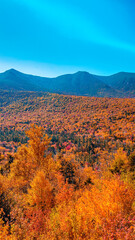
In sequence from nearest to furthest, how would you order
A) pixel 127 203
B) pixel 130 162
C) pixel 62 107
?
pixel 127 203, pixel 130 162, pixel 62 107

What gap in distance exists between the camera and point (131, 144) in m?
76.3

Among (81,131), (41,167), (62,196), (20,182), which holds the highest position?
(41,167)

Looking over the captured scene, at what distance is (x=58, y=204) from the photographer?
55.6ft

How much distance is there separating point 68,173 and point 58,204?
14.5 metres

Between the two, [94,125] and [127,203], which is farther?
[94,125]

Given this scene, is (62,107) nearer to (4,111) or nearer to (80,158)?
(4,111)

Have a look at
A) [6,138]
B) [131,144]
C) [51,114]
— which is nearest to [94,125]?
[131,144]

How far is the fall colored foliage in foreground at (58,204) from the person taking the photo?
8.99 m

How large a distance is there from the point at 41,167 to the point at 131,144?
239 ft

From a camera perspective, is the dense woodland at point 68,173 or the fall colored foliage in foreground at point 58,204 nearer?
the fall colored foliage in foreground at point 58,204

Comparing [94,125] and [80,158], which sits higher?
[94,125]

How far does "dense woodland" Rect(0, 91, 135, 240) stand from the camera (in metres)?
9.55

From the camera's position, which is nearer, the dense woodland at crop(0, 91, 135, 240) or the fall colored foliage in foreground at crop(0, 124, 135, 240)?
the fall colored foliage in foreground at crop(0, 124, 135, 240)

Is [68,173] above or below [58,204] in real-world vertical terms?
below
